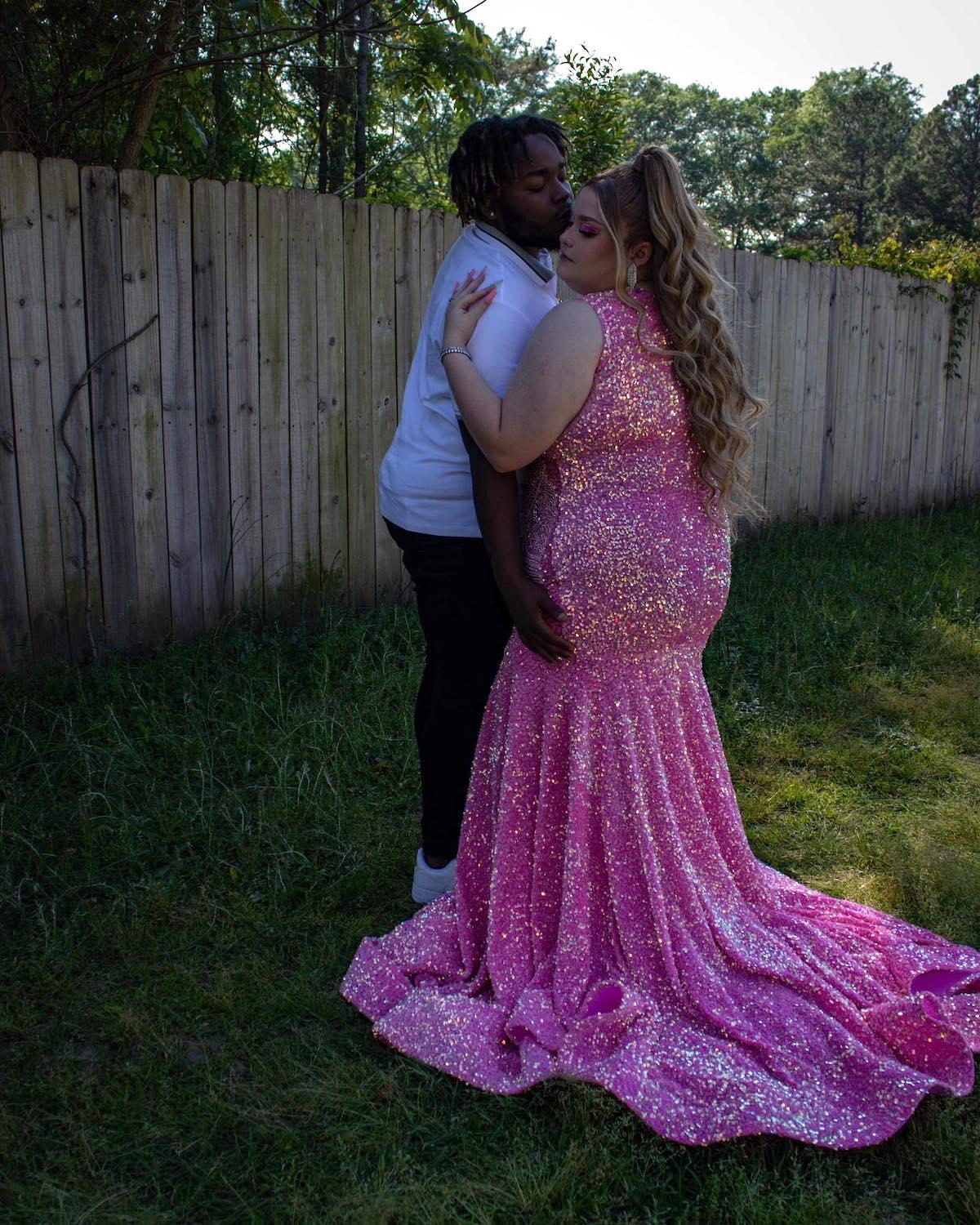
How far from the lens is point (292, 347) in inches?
206

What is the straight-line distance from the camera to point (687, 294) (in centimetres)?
244

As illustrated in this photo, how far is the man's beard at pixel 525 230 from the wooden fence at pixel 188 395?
250cm

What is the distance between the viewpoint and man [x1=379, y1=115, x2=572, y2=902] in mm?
2572

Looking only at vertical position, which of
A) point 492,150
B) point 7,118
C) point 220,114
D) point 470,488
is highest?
point 220,114

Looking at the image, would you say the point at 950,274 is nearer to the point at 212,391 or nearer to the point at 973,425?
the point at 973,425

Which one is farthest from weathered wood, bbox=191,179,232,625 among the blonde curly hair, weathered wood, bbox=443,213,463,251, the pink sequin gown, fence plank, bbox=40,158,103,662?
the blonde curly hair

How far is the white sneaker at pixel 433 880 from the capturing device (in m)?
3.16

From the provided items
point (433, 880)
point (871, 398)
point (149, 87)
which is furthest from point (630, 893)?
point (871, 398)

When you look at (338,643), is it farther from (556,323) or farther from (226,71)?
(226,71)

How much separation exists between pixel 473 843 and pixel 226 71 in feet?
21.1

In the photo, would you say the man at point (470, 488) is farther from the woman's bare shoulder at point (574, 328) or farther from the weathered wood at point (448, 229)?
the weathered wood at point (448, 229)

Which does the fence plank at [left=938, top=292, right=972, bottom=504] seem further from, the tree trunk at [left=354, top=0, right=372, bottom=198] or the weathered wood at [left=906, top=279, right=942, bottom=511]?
the tree trunk at [left=354, top=0, right=372, bottom=198]

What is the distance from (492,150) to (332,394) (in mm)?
2863

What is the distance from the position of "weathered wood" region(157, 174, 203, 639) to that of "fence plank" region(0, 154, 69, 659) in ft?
1.62
